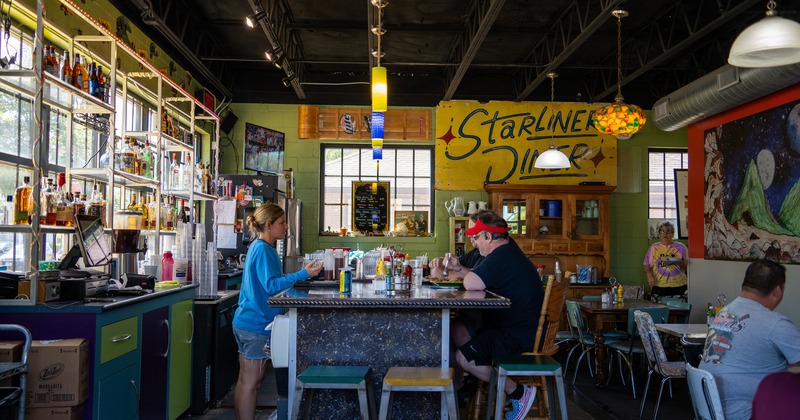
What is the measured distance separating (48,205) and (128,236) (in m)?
0.84

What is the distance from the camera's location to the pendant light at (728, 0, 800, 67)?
410 cm

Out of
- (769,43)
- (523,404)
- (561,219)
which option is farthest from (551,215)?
(523,404)

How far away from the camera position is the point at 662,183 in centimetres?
1138

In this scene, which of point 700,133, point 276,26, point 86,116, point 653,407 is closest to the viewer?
point 86,116

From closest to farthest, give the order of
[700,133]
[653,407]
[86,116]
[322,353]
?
[322,353], [86,116], [653,407], [700,133]

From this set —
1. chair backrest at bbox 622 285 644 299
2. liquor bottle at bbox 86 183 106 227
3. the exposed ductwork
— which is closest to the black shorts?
liquor bottle at bbox 86 183 106 227

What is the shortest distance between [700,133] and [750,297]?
531 centimetres

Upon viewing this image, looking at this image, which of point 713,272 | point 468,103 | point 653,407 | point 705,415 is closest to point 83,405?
point 705,415

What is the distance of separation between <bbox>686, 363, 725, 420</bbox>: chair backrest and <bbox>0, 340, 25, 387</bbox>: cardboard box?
10.9ft

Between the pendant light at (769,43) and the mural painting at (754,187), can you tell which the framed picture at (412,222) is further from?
the pendant light at (769,43)

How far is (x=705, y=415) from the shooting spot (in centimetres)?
335

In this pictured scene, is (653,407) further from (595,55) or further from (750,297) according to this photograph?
(595,55)

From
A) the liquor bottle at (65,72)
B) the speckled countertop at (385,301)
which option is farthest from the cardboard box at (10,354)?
the liquor bottle at (65,72)

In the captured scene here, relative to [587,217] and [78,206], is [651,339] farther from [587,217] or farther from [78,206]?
[587,217]
